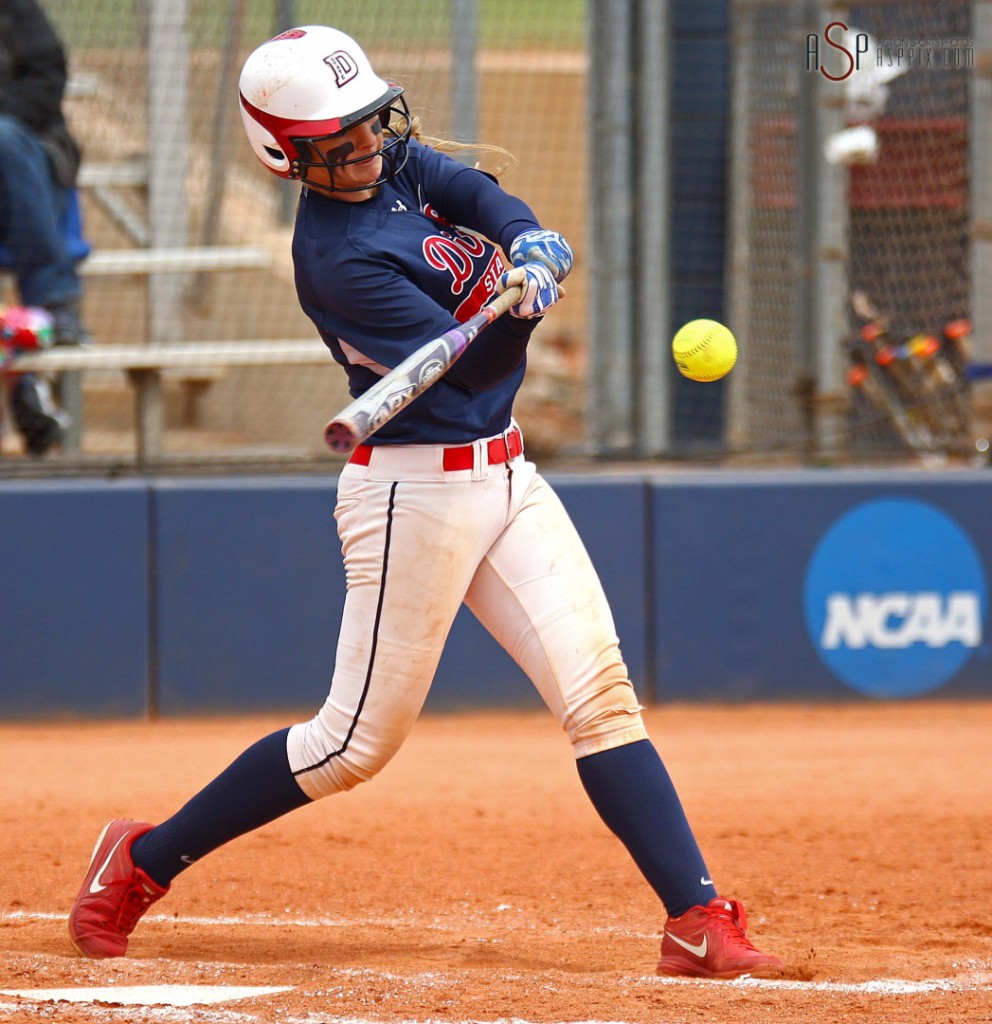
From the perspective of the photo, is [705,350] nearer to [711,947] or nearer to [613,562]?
[711,947]

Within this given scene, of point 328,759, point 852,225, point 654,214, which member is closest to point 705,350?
point 328,759

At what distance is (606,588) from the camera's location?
226 inches

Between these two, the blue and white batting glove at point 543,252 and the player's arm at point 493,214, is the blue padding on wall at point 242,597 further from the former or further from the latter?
the blue and white batting glove at point 543,252

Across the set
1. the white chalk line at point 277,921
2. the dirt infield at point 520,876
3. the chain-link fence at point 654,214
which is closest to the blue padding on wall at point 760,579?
the dirt infield at point 520,876

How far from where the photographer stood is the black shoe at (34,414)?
20.6 feet

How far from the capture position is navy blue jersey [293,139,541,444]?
8.81ft

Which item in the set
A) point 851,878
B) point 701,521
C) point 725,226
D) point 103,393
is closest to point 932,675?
point 701,521

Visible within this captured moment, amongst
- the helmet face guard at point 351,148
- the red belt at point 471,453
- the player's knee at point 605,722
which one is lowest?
the player's knee at point 605,722

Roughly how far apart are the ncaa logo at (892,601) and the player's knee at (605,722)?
3154mm

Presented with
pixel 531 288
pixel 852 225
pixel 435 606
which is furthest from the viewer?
pixel 852 225

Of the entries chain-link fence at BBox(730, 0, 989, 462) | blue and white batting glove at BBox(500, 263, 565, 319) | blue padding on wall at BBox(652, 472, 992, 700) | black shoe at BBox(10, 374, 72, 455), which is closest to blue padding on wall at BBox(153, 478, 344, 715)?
black shoe at BBox(10, 374, 72, 455)

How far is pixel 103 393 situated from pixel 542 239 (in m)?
6.61

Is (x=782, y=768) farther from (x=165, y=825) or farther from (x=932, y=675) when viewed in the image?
(x=165, y=825)

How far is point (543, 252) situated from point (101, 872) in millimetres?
1507
